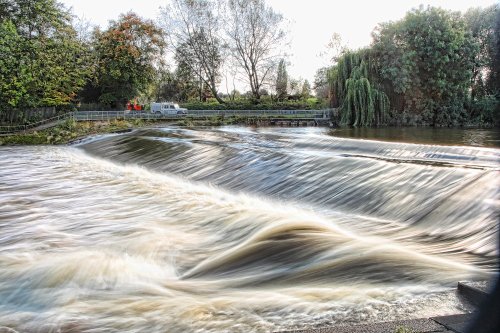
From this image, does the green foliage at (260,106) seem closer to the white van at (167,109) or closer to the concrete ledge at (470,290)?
the white van at (167,109)

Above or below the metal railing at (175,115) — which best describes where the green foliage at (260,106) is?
above

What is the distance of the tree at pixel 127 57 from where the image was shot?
39.0m

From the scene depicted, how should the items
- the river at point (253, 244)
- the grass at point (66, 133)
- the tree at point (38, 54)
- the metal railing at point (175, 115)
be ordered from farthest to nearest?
the metal railing at point (175, 115) < the tree at point (38, 54) < the grass at point (66, 133) < the river at point (253, 244)

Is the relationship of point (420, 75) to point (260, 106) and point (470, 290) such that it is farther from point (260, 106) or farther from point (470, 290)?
point (470, 290)

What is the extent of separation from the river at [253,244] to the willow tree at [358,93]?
19181 mm

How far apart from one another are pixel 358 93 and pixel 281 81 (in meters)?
17.3

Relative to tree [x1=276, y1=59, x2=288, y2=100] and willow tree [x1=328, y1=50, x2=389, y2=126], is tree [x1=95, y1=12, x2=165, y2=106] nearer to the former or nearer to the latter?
tree [x1=276, y1=59, x2=288, y2=100]

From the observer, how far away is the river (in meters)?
4.31

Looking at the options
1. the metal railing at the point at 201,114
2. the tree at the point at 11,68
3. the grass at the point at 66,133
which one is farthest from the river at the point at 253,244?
the metal railing at the point at 201,114

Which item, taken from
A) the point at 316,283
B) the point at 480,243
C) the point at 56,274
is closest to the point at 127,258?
the point at 56,274

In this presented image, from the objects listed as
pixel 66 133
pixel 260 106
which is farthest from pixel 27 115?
pixel 260 106

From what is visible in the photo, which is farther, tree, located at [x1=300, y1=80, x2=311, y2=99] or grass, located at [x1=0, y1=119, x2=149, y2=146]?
tree, located at [x1=300, y1=80, x2=311, y2=99]

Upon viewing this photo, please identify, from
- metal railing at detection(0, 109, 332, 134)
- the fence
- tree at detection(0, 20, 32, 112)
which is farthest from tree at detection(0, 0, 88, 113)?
metal railing at detection(0, 109, 332, 134)

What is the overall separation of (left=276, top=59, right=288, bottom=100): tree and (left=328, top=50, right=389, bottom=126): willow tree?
11.6 m
